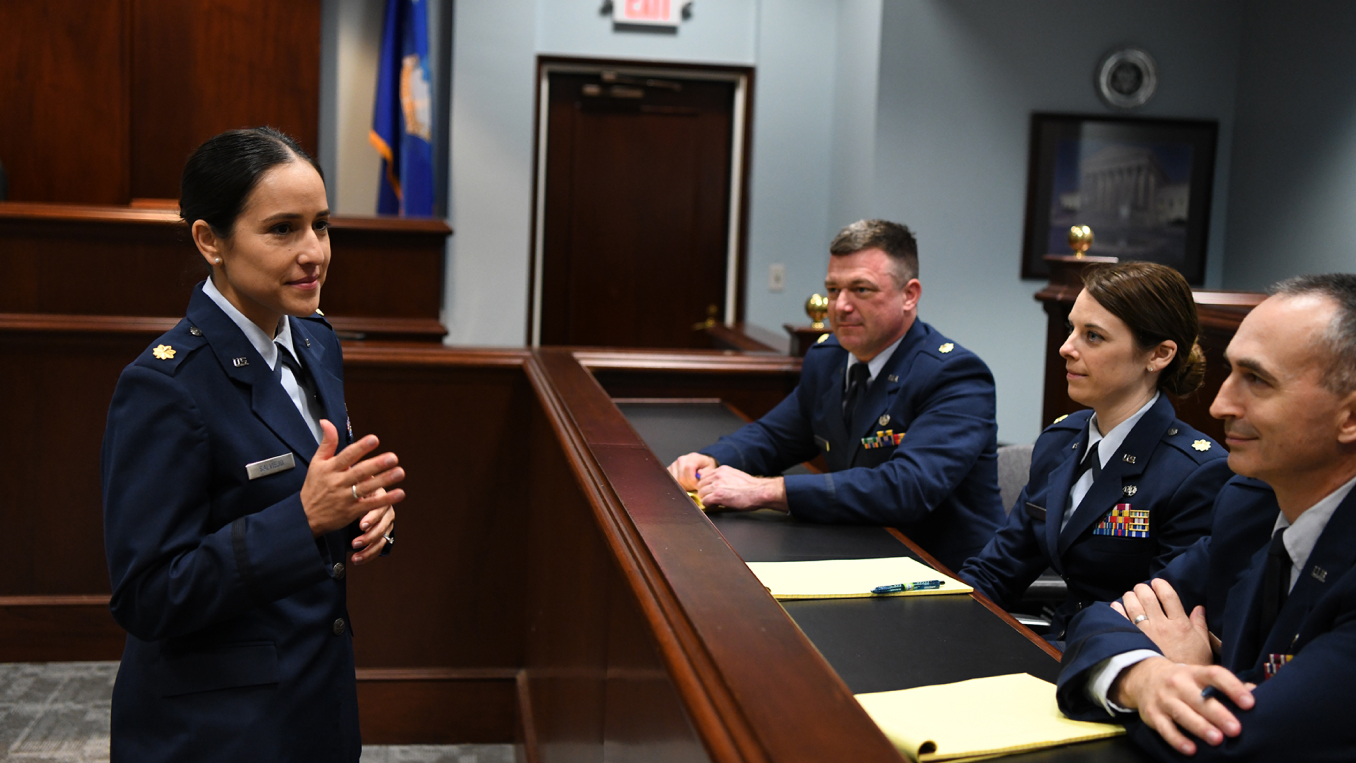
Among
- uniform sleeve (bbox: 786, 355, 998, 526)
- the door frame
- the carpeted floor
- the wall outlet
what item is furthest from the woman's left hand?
the wall outlet

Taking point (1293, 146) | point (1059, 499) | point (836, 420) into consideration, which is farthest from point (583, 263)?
point (1059, 499)

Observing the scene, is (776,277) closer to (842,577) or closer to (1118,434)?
(1118,434)

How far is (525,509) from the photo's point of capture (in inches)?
120

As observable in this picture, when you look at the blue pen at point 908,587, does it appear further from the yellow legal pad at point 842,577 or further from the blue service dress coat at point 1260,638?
the blue service dress coat at point 1260,638

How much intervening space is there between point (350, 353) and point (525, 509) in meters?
0.61

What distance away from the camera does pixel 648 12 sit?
5703 mm

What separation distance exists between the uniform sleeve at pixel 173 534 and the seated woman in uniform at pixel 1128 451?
1132mm

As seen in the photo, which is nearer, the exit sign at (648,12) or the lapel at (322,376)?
the lapel at (322,376)

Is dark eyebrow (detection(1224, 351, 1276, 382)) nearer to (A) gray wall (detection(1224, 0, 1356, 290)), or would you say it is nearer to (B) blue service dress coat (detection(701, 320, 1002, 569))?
(B) blue service dress coat (detection(701, 320, 1002, 569))

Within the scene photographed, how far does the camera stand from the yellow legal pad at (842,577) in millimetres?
1533

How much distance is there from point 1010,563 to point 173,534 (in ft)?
4.30

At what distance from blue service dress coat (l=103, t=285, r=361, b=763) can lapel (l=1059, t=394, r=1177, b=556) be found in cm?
109

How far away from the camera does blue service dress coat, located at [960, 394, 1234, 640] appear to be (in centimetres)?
164

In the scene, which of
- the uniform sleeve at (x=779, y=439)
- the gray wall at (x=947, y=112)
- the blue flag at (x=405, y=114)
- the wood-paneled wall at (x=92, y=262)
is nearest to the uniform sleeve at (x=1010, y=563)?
the uniform sleeve at (x=779, y=439)
